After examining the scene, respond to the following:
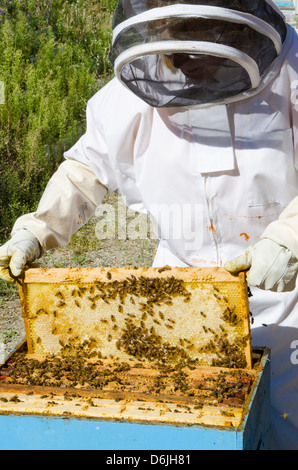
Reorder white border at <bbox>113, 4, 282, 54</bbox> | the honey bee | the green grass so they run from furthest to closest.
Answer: the green grass < the honey bee < white border at <bbox>113, 4, 282, 54</bbox>

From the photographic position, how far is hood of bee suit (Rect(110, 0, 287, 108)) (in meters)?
1.81

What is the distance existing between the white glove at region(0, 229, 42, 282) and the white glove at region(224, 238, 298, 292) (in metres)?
0.76

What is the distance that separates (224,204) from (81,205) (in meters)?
0.61

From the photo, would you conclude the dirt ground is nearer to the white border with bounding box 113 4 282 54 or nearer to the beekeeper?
the beekeeper

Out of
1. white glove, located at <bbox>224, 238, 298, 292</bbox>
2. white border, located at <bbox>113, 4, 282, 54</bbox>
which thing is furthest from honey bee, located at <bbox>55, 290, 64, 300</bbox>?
white border, located at <bbox>113, 4, 282, 54</bbox>

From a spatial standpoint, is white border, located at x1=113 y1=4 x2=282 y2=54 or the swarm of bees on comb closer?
white border, located at x1=113 y1=4 x2=282 y2=54

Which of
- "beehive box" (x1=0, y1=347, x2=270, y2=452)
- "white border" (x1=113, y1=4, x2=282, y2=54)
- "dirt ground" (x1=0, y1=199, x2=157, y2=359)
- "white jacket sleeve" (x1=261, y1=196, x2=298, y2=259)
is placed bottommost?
"dirt ground" (x1=0, y1=199, x2=157, y2=359)

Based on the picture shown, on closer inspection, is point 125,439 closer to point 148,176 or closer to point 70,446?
point 70,446

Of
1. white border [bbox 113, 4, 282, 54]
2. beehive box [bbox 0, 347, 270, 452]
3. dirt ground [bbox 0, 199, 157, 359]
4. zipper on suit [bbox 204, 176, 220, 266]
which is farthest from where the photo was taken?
dirt ground [bbox 0, 199, 157, 359]

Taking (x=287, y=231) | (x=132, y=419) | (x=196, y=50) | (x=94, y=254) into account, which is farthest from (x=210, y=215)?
(x=94, y=254)

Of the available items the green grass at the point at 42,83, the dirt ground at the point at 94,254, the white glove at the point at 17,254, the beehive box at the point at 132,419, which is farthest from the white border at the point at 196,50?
the green grass at the point at 42,83

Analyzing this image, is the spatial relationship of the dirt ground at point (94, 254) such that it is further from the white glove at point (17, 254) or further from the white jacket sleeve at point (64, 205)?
the white glove at point (17, 254)

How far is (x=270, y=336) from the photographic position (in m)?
2.37
